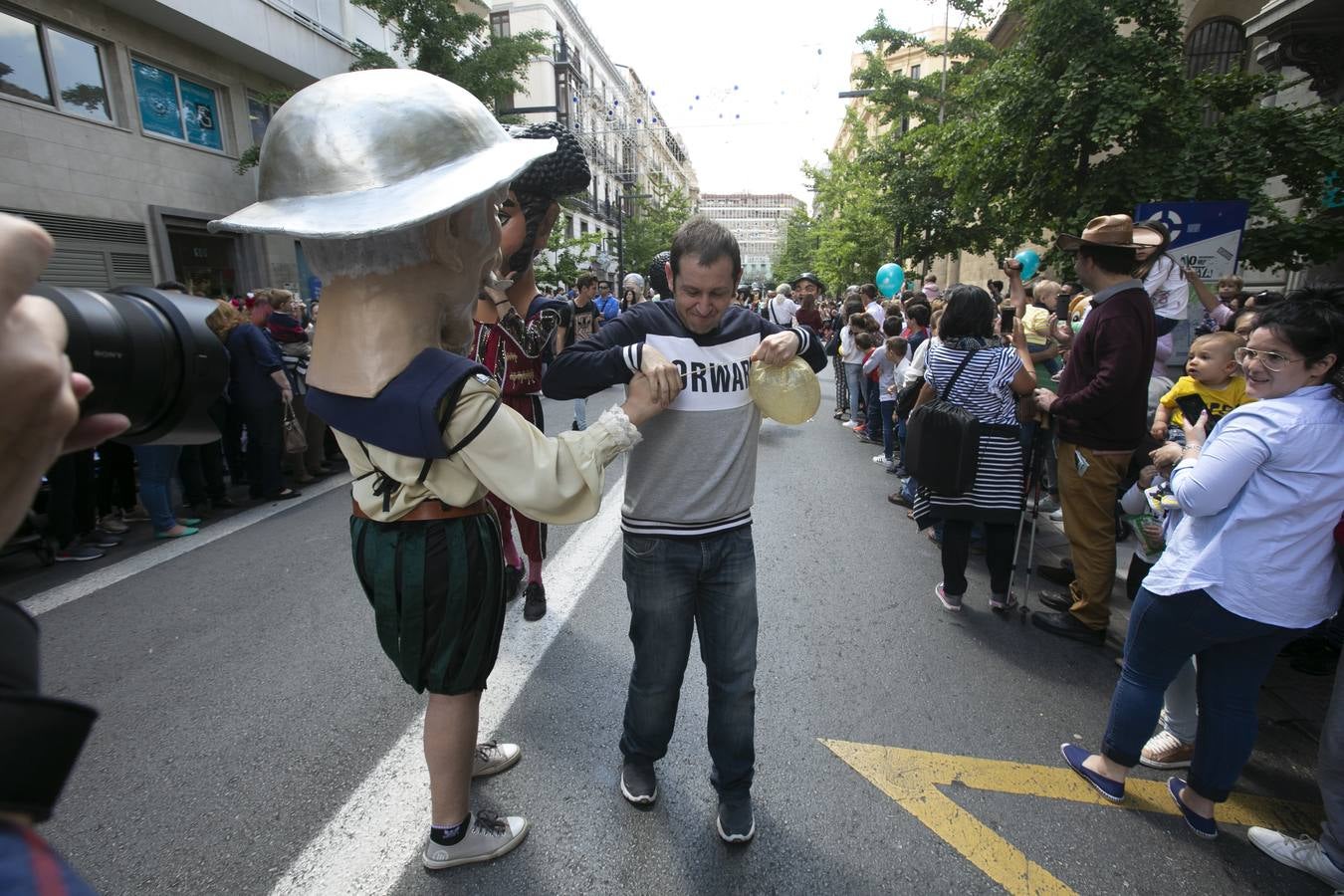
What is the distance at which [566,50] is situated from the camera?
35.3 metres

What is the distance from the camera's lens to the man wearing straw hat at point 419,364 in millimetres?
1410

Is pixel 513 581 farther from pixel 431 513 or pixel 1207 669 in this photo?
pixel 1207 669

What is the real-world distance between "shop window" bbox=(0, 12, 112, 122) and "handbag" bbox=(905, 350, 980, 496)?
13377 mm

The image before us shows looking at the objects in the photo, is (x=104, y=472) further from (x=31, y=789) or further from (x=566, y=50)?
(x=566, y=50)

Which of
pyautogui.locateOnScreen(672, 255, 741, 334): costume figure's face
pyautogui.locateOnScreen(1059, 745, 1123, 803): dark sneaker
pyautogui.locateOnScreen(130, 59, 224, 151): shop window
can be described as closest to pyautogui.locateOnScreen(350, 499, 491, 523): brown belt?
pyautogui.locateOnScreen(672, 255, 741, 334): costume figure's face

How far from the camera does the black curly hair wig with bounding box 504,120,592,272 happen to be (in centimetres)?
249

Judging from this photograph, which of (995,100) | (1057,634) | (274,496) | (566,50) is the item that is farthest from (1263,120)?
(566,50)

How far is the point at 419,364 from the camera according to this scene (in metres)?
1.53

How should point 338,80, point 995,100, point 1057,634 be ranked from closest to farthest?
point 338,80, point 1057,634, point 995,100

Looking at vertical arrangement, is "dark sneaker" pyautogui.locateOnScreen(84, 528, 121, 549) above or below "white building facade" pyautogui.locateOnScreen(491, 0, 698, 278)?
below

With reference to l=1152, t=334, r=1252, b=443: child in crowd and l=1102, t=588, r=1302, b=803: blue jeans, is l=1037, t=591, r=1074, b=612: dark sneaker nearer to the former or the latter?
l=1152, t=334, r=1252, b=443: child in crowd

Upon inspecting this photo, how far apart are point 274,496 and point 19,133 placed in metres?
8.72

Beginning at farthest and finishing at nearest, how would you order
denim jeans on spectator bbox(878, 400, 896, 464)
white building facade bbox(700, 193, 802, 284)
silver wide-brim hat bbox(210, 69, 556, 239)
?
white building facade bbox(700, 193, 802, 284) < denim jeans on spectator bbox(878, 400, 896, 464) < silver wide-brim hat bbox(210, 69, 556, 239)

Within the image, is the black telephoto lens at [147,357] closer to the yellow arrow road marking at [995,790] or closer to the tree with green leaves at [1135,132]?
the yellow arrow road marking at [995,790]
